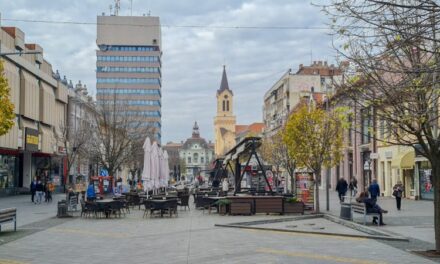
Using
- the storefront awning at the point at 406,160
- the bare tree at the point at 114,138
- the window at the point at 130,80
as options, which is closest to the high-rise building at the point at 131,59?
the window at the point at 130,80

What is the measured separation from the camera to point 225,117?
182875mm

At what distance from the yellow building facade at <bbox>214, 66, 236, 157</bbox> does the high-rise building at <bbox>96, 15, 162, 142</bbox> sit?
108 ft

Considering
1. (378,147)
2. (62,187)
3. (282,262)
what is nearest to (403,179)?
(378,147)

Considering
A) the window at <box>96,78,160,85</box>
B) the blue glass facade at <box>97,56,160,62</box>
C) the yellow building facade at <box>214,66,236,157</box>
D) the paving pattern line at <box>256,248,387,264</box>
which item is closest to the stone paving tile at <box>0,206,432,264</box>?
the paving pattern line at <box>256,248,387,264</box>

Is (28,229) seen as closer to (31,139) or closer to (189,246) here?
(189,246)

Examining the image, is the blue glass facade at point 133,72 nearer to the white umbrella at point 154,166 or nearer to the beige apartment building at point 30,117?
the beige apartment building at point 30,117

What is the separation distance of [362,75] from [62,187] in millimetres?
52549

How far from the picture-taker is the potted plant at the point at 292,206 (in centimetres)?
2411

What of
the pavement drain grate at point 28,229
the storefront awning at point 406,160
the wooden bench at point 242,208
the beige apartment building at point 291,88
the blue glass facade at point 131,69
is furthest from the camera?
the blue glass facade at point 131,69

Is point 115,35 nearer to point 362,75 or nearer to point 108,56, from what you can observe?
point 108,56

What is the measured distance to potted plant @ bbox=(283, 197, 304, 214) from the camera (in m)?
24.1

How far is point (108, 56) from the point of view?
483 feet

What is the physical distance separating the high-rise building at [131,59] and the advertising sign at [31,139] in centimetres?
9626

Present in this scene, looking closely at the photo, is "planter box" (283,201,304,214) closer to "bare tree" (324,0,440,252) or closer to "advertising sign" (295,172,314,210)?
"advertising sign" (295,172,314,210)
